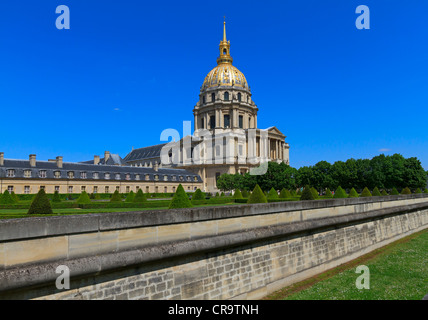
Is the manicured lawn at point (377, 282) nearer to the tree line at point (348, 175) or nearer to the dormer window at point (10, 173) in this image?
the tree line at point (348, 175)

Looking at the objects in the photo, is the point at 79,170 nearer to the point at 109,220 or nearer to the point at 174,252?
the point at 174,252

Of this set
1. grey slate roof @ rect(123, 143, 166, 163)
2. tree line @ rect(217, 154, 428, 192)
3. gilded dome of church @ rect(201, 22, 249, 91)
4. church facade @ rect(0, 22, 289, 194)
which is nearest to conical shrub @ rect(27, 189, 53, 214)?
tree line @ rect(217, 154, 428, 192)

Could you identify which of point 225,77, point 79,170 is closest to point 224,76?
point 225,77

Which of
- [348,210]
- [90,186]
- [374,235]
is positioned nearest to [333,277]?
[348,210]

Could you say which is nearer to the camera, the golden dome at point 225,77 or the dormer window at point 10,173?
the dormer window at point 10,173

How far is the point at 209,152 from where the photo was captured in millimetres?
79312

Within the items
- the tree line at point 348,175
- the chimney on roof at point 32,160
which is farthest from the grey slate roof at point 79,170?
the tree line at point 348,175

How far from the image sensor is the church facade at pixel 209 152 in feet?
175

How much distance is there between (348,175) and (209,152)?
1352 inches

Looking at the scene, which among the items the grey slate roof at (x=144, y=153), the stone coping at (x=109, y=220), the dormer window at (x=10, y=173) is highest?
the grey slate roof at (x=144, y=153)

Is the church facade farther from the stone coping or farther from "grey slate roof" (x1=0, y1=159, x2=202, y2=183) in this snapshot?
the stone coping

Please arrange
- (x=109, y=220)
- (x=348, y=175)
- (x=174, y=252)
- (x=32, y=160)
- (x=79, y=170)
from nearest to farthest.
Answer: (x=109, y=220) → (x=174, y=252) → (x=32, y=160) → (x=79, y=170) → (x=348, y=175)

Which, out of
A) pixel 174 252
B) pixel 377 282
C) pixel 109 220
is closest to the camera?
pixel 109 220

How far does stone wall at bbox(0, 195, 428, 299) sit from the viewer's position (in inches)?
185
